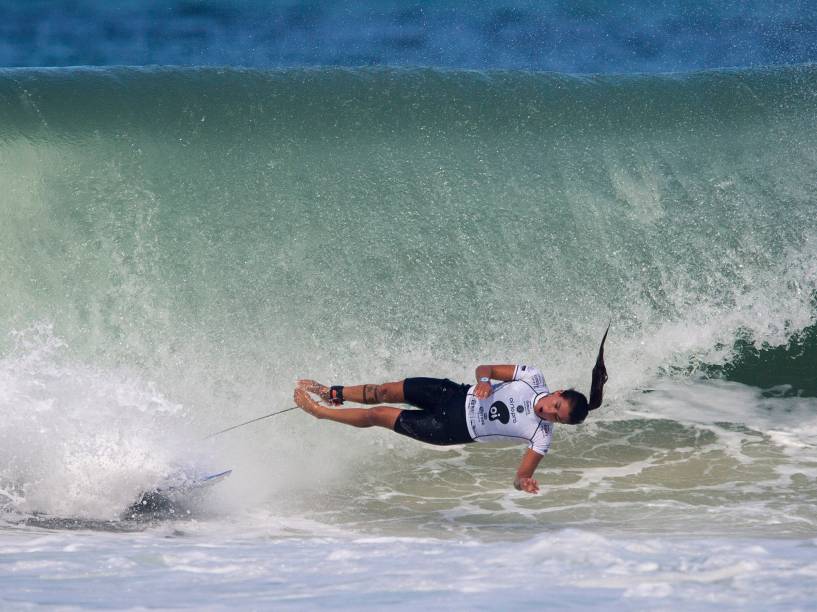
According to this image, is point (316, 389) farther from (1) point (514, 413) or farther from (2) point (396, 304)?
(2) point (396, 304)

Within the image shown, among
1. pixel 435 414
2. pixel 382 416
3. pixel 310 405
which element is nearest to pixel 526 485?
pixel 435 414

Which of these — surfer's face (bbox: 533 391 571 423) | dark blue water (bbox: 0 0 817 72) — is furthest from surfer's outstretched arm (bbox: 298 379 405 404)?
dark blue water (bbox: 0 0 817 72)

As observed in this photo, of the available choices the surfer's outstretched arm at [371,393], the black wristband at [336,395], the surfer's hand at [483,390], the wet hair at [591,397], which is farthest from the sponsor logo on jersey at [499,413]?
the black wristband at [336,395]

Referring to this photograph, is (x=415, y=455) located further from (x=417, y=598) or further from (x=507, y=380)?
(x=417, y=598)

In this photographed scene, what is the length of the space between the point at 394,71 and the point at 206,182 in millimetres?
2693

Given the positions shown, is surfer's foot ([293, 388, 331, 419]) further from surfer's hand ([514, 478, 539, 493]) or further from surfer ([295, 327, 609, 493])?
surfer's hand ([514, 478, 539, 493])

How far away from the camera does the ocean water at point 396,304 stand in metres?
5.53

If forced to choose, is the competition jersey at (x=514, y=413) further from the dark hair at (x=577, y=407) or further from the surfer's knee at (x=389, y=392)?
the surfer's knee at (x=389, y=392)

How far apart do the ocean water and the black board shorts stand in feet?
1.84

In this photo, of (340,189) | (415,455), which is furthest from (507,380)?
(340,189)

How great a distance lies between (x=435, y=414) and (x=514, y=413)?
0.50 metres

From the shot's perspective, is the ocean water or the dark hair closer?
the dark hair

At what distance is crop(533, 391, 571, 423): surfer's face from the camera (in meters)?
5.07

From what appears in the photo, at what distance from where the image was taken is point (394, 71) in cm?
1041
